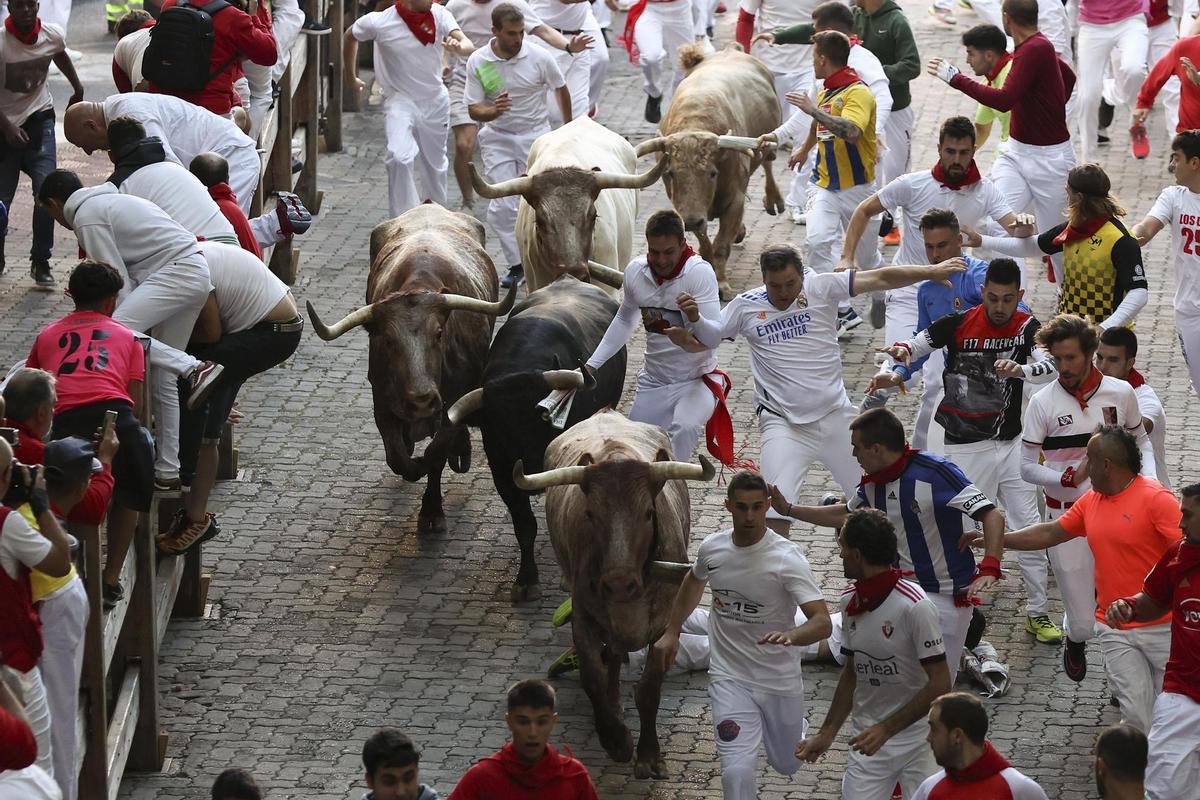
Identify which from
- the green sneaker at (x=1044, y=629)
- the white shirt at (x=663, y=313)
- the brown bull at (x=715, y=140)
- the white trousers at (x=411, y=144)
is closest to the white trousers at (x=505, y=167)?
the white trousers at (x=411, y=144)

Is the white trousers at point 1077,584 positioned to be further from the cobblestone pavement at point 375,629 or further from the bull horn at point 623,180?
the bull horn at point 623,180

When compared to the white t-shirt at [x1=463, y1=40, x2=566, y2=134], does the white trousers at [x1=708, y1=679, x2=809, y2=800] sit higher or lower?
higher

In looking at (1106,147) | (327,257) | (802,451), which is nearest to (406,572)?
(802,451)

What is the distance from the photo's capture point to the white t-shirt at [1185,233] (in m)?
12.1

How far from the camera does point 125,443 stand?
8.78 meters

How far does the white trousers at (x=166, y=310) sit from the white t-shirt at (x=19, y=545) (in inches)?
95.4

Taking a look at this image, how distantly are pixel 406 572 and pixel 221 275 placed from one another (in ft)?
8.27

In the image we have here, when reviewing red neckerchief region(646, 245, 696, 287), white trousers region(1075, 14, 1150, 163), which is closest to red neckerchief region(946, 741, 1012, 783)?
red neckerchief region(646, 245, 696, 287)

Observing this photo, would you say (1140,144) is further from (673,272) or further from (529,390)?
(529,390)

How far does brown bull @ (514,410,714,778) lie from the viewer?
30.2 ft

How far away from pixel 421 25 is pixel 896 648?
32.8 feet

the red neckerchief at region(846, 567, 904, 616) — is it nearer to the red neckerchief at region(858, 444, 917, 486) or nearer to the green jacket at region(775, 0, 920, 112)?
the red neckerchief at region(858, 444, 917, 486)

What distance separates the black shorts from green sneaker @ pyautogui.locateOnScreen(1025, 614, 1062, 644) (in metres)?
5.00

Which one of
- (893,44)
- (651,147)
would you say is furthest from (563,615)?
(893,44)
